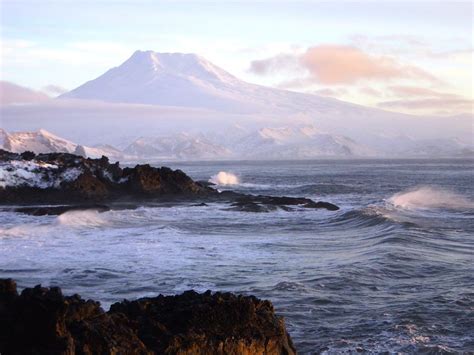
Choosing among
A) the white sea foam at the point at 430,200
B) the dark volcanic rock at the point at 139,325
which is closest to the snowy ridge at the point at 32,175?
the white sea foam at the point at 430,200

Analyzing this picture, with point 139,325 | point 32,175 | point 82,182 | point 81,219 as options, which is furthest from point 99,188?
point 139,325

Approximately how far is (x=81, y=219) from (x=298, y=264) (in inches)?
573

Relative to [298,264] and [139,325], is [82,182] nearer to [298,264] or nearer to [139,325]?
[298,264]

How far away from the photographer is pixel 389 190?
197 ft

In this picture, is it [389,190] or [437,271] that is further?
[389,190]

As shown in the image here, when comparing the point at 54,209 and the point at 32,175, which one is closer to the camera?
the point at 54,209

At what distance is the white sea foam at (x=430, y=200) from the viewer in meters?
42.6

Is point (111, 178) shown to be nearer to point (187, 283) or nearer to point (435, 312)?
point (187, 283)

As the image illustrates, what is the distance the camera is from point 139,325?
10789mm

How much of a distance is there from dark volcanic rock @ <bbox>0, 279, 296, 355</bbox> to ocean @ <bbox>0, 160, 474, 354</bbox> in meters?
1.96

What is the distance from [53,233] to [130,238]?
131 inches

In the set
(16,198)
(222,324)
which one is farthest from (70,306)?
(16,198)

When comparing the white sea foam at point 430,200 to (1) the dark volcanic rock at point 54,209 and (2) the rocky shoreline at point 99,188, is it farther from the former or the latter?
(1) the dark volcanic rock at point 54,209

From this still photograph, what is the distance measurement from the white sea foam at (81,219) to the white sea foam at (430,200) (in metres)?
16.3
